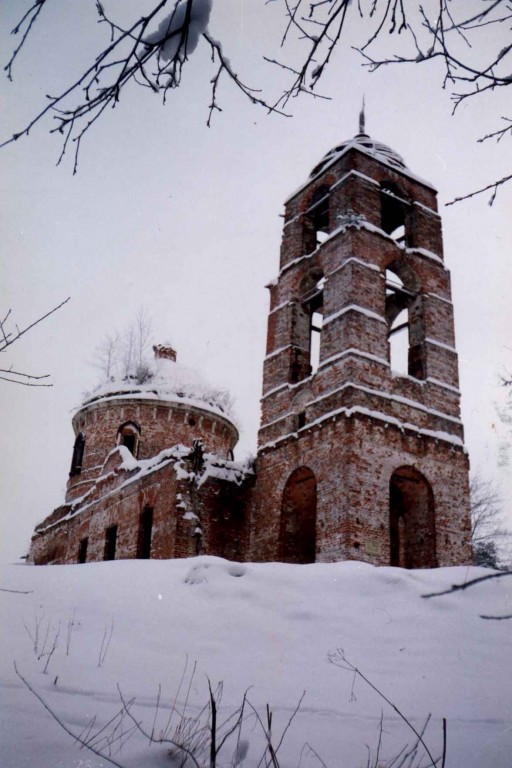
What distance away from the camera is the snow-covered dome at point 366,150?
719 inches

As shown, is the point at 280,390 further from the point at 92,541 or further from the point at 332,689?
the point at 332,689

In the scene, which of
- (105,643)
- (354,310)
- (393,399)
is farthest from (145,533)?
(105,643)

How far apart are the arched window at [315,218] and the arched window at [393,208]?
1.66 metres

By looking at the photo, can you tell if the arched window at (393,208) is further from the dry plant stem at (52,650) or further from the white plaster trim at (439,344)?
the dry plant stem at (52,650)

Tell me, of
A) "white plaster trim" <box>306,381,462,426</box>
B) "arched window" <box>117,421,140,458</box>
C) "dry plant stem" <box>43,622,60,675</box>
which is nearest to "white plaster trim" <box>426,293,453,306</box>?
"white plaster trim" <box>306,381,462,426</box>

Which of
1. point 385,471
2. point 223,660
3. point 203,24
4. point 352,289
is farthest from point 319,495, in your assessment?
point 203,24

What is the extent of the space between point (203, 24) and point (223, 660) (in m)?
3.64

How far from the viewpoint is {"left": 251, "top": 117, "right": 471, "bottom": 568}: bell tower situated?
13891 mm

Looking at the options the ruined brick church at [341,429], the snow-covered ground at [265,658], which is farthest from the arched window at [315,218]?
the snow-covered ground at [265,658]

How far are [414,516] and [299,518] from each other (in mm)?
2731

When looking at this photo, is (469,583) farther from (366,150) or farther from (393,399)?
(366,150)

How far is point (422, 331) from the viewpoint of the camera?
1659cm

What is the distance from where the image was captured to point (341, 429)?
14055 millimetres

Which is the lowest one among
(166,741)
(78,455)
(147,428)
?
(166,741)
